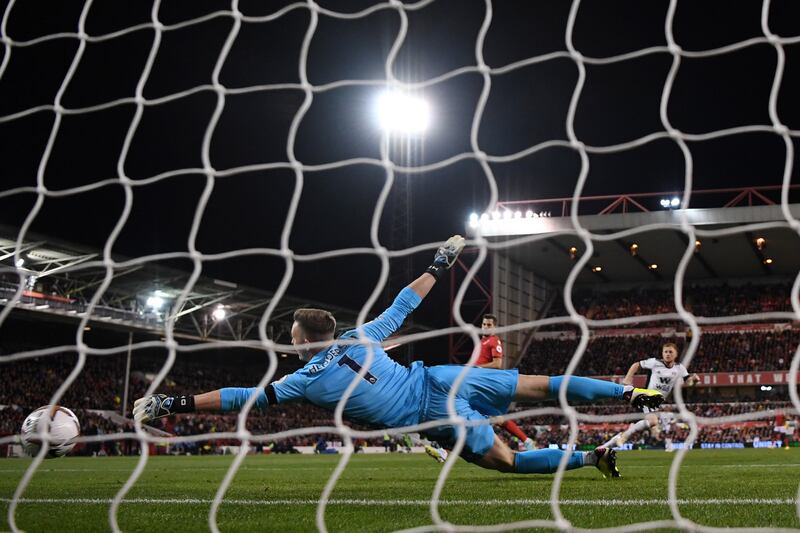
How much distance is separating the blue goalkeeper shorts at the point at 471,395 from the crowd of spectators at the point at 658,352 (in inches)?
1098

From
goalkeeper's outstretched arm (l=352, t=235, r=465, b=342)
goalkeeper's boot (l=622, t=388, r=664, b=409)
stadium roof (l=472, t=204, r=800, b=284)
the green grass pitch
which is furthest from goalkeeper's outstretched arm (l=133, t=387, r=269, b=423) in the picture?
stadium roof (l=472, t=204, r=800, b=284)

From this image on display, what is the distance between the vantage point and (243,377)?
45.1 metres

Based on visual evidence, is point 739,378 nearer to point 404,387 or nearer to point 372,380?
point 404,387

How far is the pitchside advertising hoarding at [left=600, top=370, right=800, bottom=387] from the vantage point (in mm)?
29484

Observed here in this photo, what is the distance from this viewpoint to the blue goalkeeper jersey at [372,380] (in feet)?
16.2

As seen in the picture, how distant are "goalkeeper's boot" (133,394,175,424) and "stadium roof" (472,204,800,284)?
2014cm

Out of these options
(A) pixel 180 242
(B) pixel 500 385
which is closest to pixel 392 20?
(A) pixel 180 242

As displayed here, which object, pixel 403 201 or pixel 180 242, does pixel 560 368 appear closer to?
pixel 403 201

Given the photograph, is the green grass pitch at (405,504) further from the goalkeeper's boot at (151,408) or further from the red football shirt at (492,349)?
the red football shirt at (492,349)

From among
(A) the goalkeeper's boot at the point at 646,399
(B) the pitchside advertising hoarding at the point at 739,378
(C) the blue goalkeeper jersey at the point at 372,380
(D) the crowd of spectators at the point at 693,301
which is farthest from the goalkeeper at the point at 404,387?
(D) the crowd of spectators at the point at 693,301

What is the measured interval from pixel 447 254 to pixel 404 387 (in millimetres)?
860

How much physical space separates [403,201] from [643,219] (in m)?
12.0

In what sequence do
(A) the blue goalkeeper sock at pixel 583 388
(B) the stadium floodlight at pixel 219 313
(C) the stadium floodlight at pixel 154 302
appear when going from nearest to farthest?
(A) the blue goalkeeper sock at pixel 583 388 → (C) the stadium floodlight at pixel 154 302 → (B) the stadium floodlight at pixel 219 313

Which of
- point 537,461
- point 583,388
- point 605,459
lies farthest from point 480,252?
point 605,459
